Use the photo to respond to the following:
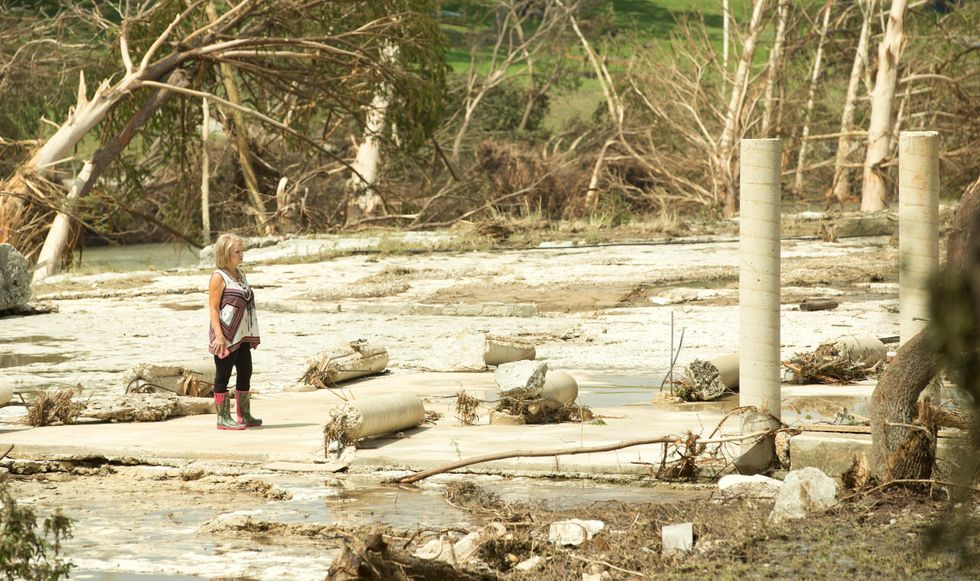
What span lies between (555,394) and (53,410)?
3305 mm

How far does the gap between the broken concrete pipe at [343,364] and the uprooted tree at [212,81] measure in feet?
32.9

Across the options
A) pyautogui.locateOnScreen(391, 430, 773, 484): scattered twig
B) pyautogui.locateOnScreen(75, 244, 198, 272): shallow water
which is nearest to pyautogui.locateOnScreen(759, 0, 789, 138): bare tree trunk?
pyautogui.locateOnScreen(75, 244, 198, 272): shallow water

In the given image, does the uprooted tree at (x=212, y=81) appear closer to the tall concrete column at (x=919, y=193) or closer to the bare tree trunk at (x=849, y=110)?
the bare tree trunk at (x=849, y=110)

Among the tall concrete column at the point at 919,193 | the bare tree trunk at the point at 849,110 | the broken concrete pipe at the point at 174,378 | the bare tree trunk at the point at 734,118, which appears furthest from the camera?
the bare tree trunk at the point at 849,110

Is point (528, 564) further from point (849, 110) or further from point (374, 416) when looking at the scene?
point (849, 110)

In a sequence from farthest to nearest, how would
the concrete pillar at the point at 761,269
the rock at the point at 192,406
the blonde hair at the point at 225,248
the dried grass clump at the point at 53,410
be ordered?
the rock at the point at 192,406 < the dried grass clump at the point at 53,410 < the blonde hair at the point at 225,248 < the concrete pillar at the point at 761,269

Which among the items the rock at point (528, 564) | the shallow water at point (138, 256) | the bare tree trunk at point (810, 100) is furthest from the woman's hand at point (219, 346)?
the bare tree trunk at point (810, 100)

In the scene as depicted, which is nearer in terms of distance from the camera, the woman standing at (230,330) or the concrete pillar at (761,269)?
the concrete pillar at (761,269)

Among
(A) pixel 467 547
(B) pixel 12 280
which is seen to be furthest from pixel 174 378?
(B) pixel 12 280

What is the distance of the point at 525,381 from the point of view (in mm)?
9008

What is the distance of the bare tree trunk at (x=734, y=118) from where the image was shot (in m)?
28.0

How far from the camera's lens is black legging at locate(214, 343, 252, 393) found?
29.4ft

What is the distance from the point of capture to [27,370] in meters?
12.1

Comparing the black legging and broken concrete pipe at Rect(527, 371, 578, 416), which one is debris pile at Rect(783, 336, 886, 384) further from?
the black legging
